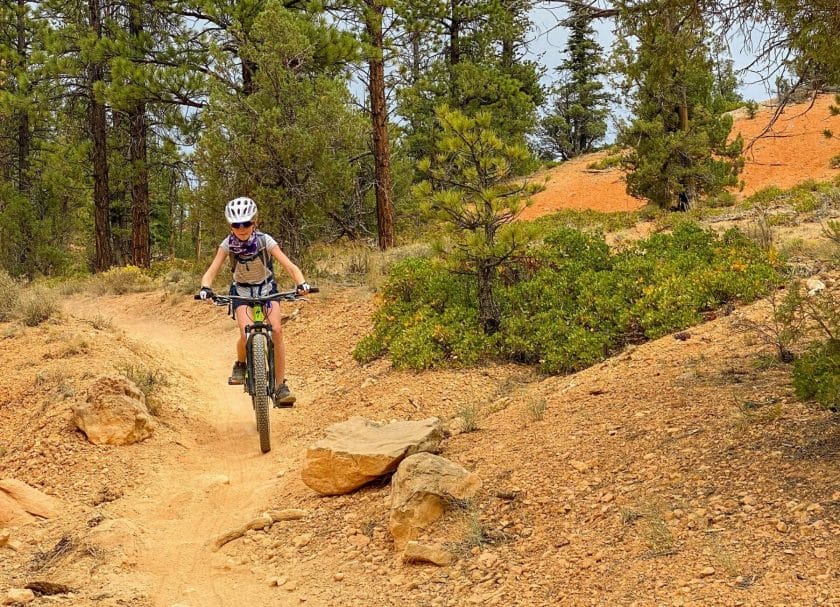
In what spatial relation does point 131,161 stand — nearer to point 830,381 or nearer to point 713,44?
point 713,44

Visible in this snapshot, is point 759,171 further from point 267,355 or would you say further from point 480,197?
point 267,355

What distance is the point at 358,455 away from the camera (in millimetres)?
5301

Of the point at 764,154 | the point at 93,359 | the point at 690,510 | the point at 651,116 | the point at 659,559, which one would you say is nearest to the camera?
the point at 659,559

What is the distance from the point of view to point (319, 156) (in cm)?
1427

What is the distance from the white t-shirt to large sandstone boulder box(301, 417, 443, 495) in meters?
2.00

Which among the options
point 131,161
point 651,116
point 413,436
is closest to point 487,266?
point 413,436

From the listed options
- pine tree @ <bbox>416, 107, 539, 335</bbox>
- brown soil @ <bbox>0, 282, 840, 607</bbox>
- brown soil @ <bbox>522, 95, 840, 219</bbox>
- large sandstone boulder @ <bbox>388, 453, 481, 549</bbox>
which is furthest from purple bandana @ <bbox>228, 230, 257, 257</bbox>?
brown soil @ <bbox>522, 95, 840, 219</bbox>

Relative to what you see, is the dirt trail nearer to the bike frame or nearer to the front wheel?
the front wheel

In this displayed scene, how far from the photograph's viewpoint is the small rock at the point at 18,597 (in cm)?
393

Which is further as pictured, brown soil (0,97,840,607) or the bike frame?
the bike frame

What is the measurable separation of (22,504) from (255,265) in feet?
8.74

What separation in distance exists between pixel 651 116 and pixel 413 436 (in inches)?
662

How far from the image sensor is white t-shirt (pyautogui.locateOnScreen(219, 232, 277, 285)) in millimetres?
7000

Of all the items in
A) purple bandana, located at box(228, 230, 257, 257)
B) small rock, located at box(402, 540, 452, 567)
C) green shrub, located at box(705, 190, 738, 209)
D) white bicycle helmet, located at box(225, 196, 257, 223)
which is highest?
green shrub, located at box(705, 190, 738, 209)
